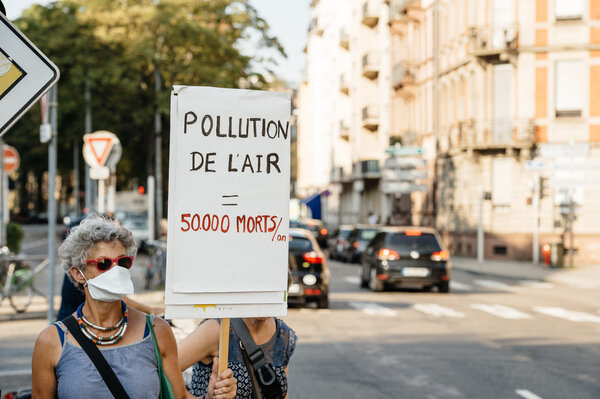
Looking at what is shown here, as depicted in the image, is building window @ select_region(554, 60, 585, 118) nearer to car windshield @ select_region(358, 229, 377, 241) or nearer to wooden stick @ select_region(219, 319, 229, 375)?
car windshield @ select_region(358, 229, 377, 241)

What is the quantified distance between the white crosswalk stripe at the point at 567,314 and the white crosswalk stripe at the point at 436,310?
67.4 inches

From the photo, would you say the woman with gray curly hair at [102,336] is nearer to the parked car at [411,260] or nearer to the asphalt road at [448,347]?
the asphalt road at [448,347]

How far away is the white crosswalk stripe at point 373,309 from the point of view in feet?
66.2

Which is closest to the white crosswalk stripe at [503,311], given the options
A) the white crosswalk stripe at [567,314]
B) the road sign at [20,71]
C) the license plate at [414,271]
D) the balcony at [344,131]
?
the white crosswalk stripe at [567,314]

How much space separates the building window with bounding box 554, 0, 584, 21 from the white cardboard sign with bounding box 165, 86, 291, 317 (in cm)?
4116

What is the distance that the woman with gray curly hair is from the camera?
4.01 meters

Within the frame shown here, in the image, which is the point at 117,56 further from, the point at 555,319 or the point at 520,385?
the point at 520,385

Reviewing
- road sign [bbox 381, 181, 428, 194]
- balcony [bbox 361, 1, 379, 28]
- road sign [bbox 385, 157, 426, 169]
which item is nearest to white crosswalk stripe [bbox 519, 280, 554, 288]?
road sign [bbox 385, 157, 426, 169]

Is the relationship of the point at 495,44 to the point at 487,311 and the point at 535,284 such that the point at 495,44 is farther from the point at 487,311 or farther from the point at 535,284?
the point at 487,311

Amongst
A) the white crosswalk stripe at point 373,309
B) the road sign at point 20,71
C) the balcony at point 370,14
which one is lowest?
the white crosswalk stripe at point 373,309

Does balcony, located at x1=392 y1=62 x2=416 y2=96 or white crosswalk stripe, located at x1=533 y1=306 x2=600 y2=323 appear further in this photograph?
balcony, located at x1=392 y1=62 x2=416 y2=96

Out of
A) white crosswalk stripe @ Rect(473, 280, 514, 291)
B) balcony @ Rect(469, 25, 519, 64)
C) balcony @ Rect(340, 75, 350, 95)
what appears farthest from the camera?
balcony @ Rect(340, 75, 350, 95)

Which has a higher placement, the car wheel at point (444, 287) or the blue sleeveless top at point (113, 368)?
the blue sleeveless top at point (113, 368)

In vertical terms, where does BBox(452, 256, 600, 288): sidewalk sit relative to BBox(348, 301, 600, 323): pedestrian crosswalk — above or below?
below
